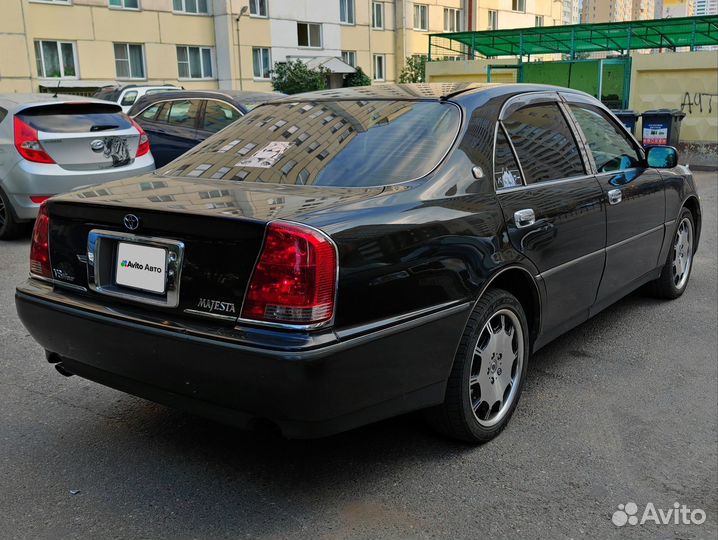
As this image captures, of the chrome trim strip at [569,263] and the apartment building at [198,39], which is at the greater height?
the apartment building at [198,39]

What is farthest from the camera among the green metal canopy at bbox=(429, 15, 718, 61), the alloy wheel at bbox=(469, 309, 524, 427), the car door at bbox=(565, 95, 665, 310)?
the green metal canopy at bbox=(429, 15, 718, 61)

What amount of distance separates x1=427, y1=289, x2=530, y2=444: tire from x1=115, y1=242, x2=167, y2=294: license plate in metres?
1.26

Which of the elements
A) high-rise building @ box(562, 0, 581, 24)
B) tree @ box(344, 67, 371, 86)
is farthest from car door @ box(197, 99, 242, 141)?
high-rise building @ box(562, 0, 581, 24)

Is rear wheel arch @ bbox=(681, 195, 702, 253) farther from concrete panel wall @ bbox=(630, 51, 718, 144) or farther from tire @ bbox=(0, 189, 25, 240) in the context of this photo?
concrete panel wall @ bbox=(630, 51, 718, 144)

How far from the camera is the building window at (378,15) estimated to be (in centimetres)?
4534

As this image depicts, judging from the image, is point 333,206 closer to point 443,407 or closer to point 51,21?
point 443,407

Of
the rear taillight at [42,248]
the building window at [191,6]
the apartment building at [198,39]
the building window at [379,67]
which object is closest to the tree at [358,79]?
the apartment building at [198,39]

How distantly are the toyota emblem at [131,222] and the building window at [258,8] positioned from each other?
1434 inches

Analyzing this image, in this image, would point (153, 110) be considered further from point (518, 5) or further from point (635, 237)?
point (518, 5)

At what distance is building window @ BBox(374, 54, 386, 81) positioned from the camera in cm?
4553

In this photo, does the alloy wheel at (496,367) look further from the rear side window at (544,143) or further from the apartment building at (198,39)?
the apartment building at (198,39)

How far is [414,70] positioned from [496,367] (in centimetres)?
4224

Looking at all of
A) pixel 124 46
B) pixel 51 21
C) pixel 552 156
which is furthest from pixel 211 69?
pixel 552 156

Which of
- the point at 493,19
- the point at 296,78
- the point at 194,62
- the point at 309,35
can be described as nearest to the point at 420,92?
the point at 296,78
